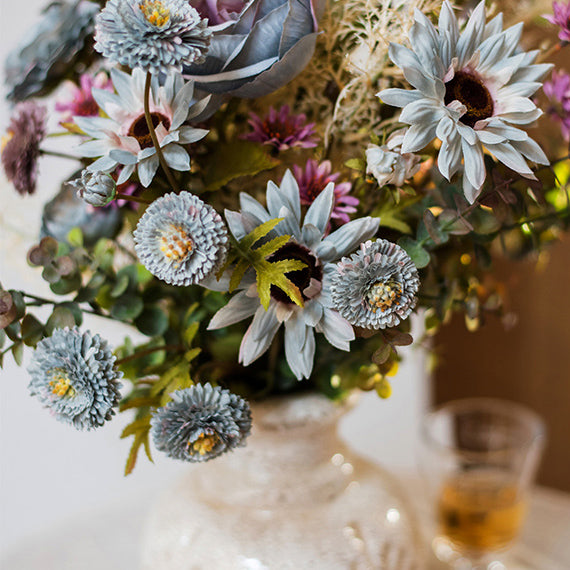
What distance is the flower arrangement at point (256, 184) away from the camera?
271mm

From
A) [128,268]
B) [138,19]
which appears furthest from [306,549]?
[138,19]

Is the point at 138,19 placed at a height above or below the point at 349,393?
above

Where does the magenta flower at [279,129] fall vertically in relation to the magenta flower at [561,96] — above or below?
above

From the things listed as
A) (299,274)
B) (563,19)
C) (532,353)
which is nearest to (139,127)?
(299,274)

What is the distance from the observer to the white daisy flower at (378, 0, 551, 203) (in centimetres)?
27

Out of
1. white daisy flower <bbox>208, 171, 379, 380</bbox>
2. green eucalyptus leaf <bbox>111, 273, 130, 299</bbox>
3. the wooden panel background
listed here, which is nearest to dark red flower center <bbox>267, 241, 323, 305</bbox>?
white daisy flower <bbox>208, 171, 379, 380</bbox>

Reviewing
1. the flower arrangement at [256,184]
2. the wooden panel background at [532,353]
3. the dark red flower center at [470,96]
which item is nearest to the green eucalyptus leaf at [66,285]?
the flower arrangement at [256,184]

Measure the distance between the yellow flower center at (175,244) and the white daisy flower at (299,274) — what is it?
35 mm

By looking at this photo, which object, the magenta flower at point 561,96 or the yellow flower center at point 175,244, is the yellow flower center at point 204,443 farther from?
the magenta flower at point 561,96

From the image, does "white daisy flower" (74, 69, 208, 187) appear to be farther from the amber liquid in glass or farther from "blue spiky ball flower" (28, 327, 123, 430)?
the amber liquid in glass

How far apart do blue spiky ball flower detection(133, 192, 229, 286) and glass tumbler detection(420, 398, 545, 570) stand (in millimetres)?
349

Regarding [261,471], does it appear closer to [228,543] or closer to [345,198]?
[228,543]

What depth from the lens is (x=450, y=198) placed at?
333 millimetres

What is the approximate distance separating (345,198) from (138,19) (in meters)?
0.13
